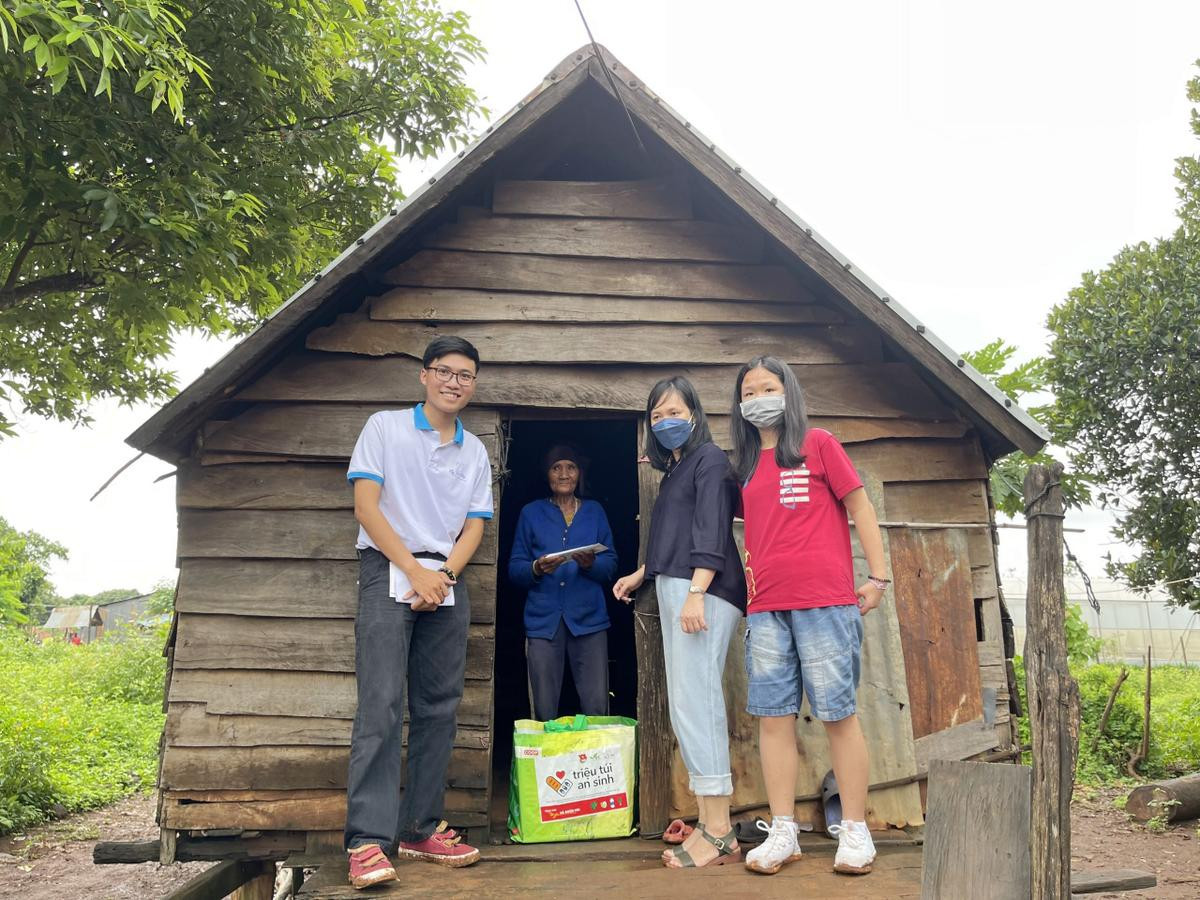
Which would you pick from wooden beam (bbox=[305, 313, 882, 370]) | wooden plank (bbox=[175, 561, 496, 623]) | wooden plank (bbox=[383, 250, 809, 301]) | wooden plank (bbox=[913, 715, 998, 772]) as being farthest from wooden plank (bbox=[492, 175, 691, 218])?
wooden plank (bbox=[913, 715, 998, 772])

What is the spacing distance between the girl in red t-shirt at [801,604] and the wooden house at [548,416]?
0.84 meters

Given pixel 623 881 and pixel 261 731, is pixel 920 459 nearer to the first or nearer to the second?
pixel 623 881

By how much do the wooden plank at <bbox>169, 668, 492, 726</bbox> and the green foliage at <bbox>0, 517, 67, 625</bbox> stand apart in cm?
1538

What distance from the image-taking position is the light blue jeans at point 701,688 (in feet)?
12.5

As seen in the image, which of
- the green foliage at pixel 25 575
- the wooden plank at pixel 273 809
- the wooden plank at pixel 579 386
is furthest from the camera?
the green foliage at pixel 25 575

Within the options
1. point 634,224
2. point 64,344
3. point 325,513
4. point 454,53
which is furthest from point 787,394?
point 64,344

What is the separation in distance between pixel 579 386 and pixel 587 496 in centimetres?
304

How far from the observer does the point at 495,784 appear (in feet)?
20.1

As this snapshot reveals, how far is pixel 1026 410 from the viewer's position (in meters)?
11.2

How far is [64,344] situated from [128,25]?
605 centimetres

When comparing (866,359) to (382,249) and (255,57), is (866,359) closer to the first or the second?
(382,249)

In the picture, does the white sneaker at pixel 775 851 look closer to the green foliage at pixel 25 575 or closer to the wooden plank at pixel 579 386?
the wooden plank at pixel 579 386

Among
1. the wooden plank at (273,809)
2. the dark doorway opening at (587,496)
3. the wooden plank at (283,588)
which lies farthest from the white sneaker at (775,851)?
the dark doorway opening at (587,496)

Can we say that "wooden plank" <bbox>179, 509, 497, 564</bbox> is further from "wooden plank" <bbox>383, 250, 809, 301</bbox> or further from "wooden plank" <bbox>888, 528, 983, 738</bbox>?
"wooden plank" <bbox>888, 528, 983, 738</bbox>
